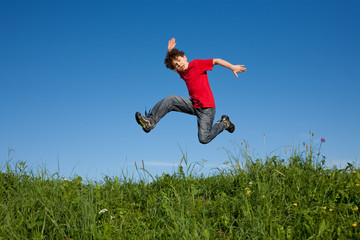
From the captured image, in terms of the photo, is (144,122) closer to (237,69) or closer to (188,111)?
(188,111)

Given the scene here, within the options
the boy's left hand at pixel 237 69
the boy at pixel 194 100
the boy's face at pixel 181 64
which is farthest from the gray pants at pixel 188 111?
the boy's left hand at pixel 237 69

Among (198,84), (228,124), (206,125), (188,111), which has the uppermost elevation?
(198,84)

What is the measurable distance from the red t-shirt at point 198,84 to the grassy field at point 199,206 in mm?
1767

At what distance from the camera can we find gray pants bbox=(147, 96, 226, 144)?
7.10m

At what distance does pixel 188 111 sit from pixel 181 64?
1.06 m

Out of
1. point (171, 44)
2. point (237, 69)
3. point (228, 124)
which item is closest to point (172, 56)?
point (171, 44)

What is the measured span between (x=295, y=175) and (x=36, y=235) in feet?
12.9

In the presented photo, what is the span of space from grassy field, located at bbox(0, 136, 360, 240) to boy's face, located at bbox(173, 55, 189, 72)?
8.13 ft

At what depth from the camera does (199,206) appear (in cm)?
457

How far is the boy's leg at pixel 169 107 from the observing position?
23.2 ft

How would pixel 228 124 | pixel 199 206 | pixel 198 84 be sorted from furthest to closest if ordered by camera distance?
pixel 228 124 → pixel 198 84 → pixel 199 206

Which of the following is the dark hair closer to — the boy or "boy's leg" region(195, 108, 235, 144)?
the boy

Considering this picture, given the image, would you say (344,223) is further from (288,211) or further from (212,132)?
(212,132)

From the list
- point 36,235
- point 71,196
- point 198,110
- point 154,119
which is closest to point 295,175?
point 198,110
